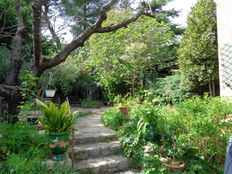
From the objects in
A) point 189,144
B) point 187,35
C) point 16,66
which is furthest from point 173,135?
point 187,35

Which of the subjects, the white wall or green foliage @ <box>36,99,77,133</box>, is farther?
the white wall

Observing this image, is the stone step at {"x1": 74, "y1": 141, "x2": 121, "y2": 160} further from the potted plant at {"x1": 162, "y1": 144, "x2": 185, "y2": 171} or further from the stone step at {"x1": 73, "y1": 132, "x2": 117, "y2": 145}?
the potted plant at {"x1": 162, "y1": 144, "x2": 185, "y2": 171}

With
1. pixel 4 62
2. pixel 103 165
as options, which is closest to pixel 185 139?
pixel 103 165

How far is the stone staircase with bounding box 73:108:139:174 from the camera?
182 inches

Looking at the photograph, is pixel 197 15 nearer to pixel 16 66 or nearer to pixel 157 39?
pixel 157 39

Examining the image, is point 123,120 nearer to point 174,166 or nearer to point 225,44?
point 174,166

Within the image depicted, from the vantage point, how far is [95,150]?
5.12 metres

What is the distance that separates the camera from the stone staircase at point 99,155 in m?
4.62

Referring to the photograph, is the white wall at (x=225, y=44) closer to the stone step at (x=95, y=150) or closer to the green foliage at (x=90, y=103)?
the stone step at (x=95, y=150)

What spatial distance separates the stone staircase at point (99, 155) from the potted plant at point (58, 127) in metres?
0.43

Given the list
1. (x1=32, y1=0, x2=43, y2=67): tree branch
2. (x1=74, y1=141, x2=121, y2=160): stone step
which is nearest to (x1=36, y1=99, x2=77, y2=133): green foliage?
(x1=74, y1=141, x2=121, y2=160): stone step

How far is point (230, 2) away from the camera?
784 centimetres

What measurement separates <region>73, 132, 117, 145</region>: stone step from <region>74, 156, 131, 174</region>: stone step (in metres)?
0.69

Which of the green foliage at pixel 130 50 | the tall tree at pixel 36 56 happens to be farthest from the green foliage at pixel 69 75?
the tall tree at pixel 36 56
